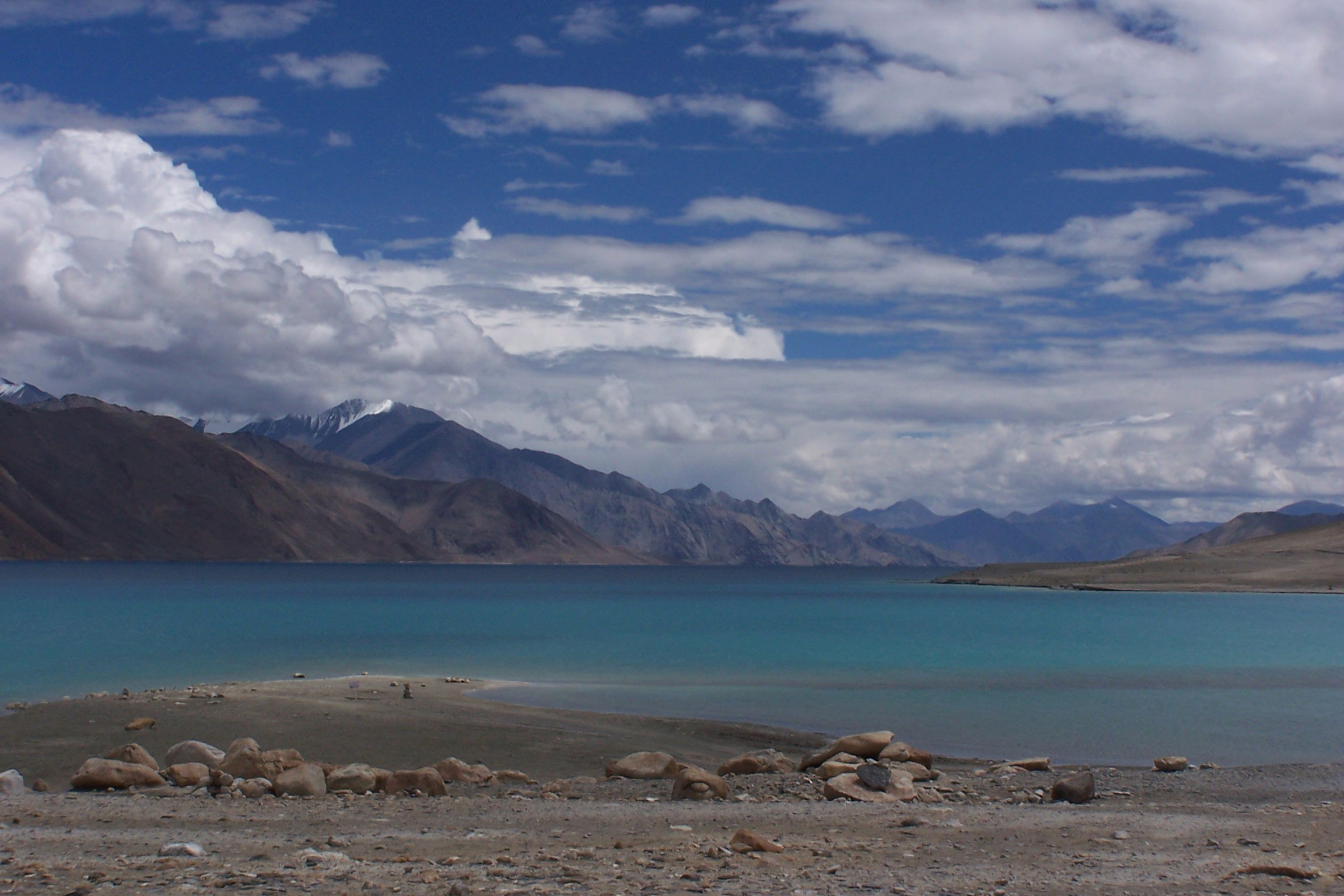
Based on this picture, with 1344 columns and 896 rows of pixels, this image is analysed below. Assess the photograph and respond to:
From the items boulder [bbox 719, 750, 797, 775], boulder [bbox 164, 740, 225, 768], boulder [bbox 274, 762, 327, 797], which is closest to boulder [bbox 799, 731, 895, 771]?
boulder [bbox 719, 750, 797, 775]

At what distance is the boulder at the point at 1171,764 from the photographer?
18.9 m

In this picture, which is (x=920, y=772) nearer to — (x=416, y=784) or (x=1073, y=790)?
(x=1073, y=790)

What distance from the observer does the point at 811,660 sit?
148ft

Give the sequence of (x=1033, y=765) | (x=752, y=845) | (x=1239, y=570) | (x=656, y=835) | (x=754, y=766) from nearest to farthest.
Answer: (x=752, y=845) → (x=656, y=835) → (x=754, y=766) → (x=1033, y=765) → (x=1239, y=570)

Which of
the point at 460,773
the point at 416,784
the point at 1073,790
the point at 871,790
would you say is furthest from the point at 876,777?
the point at 416,784

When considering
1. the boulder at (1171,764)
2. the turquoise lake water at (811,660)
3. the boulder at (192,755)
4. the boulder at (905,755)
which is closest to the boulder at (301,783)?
the boulder at (192,755)

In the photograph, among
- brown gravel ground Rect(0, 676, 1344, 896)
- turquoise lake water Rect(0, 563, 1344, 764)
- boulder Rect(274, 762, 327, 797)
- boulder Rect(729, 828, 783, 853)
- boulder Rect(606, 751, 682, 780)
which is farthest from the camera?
turquoise lake water Rect(0, 563, 1344, 764)

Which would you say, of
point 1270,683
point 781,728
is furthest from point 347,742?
point 1270,683

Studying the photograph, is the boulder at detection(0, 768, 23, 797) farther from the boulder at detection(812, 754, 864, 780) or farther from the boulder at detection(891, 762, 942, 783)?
the boulder at detection(891, 762, 942, 783)

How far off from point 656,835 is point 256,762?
628 cm

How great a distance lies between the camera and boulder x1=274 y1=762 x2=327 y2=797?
14.1 metres

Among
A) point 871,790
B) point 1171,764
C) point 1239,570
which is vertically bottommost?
point 1239,570

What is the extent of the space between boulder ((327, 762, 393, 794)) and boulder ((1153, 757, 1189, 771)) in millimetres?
13094

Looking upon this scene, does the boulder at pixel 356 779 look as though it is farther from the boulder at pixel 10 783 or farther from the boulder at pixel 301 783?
the boulder at pixel 10 783
